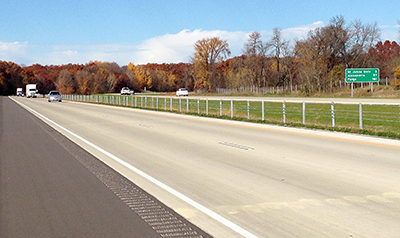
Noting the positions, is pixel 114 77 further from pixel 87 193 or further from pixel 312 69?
pixel 87 193

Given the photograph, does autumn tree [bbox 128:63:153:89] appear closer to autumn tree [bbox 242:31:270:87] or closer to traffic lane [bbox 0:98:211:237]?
autumn tree [bbox 242:31:270:87]

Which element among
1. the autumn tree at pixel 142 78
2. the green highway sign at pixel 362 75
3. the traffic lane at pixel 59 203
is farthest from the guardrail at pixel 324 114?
the autumn tree at pixel 142 78

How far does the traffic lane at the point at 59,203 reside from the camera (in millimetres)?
5660

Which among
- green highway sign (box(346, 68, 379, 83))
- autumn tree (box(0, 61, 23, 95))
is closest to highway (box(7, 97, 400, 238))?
green highway sign (box(346, 68, 379, 83))

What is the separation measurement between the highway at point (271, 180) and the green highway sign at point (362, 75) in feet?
133

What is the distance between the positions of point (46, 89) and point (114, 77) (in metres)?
40.6

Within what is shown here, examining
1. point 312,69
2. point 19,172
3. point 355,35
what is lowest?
point 19,172

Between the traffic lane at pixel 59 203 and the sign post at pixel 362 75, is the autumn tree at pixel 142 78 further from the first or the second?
the traffic lane at pixel 59 203

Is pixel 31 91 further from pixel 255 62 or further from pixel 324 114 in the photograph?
pixel 324 114

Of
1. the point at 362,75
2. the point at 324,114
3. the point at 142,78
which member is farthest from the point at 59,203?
the point at 142,78

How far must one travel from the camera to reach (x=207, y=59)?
9962 centimetres

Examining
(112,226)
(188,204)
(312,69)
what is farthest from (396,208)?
(312,69)

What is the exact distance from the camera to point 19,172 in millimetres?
9945

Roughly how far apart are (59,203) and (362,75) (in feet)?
170
